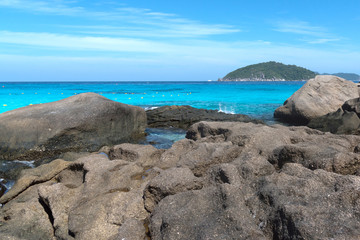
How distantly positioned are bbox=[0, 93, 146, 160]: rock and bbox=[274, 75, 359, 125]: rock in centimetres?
1069

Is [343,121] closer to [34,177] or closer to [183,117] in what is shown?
[183,117]

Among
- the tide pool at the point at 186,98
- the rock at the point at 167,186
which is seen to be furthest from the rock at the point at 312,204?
the tide pool at the point at 186,98

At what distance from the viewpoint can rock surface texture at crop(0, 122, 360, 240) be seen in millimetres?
4059

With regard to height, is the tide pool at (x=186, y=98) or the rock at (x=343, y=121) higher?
the rock at (x=343, y=121)

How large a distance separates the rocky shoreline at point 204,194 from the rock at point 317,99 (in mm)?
10529

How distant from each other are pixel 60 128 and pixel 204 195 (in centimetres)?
805

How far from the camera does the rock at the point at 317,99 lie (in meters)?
17.8

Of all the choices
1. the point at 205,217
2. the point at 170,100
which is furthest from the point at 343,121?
the point at 170,100

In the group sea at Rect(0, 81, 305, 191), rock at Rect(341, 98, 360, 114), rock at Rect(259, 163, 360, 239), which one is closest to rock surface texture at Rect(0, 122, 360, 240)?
rock at Rect(259, 163, 360, 239)

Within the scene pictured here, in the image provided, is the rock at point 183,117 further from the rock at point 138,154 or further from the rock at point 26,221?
the rock at point 26,221

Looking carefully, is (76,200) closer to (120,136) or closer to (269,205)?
(269,205)

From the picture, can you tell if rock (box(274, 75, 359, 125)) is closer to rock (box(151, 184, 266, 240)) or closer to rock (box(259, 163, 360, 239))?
rock (box(259, 163, 360, 239))

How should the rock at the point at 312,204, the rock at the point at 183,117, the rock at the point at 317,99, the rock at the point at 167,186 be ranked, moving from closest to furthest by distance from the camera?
1. the rock at the point at 312,204
2. the rock at the point at 167,186
3. the rock at the point at 317,99
4. the rock at the point at 183,117

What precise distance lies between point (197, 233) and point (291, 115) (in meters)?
16.1
